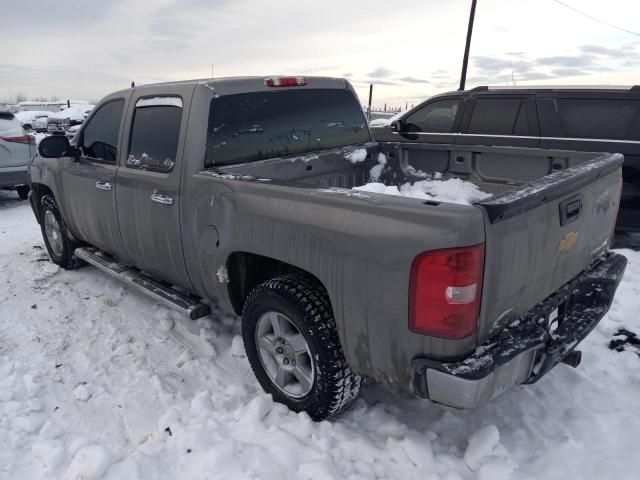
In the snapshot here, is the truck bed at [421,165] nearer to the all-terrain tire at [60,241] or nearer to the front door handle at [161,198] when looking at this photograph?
the front door handle at [161,198]

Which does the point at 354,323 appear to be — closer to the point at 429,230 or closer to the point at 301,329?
the point at 301,329

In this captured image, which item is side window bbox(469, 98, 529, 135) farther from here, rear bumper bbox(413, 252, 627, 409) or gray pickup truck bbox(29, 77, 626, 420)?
rear bumper bbox(413, 252, 627, 409)

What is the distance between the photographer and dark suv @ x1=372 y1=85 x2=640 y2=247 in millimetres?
5502

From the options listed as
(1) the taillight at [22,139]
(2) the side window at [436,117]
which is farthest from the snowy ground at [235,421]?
(1) the taillight at [22,139]

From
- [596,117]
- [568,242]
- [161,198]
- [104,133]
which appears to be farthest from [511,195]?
[596,117]

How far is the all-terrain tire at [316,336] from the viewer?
2.50 meters

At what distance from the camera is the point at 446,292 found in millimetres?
1988

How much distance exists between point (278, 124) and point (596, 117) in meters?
4.30

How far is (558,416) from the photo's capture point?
277 cm

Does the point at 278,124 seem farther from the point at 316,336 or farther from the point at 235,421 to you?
the point at 235,421

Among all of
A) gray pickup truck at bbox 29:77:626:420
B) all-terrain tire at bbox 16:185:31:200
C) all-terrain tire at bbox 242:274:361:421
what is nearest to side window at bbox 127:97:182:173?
gray pickup truck at bbox 29:77:626:420

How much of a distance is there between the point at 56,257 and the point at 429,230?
4.63 metres

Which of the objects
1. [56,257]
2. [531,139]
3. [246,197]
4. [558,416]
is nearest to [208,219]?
[246,197]

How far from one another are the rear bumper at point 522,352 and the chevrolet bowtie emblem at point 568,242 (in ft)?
0.88
